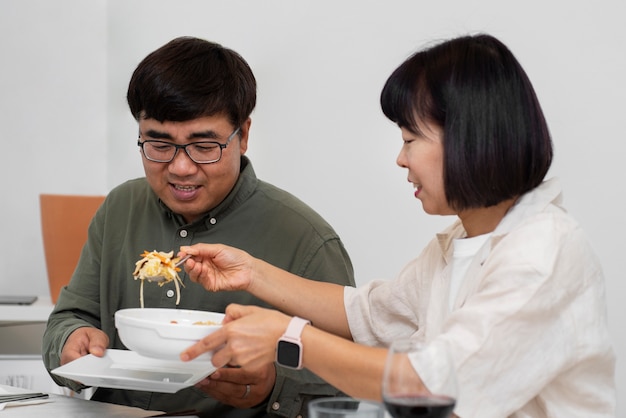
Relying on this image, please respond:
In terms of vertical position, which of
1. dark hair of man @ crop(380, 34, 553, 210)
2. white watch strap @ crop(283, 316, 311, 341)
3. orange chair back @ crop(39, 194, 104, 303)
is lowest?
orange chair back @ crop(39, 194, 104, 303)

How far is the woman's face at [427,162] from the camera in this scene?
5.76 feet

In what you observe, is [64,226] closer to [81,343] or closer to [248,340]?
[81,343]

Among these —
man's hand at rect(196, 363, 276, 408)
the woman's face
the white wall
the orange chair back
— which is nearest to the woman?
the woman's face

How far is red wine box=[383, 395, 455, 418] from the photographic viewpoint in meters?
1.27

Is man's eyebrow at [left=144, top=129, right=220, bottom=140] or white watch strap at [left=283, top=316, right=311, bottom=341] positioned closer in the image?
white watch strap at [left=283, top=316, right=311, bottom=341]

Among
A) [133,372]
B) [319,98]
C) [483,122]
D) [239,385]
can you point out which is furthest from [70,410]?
[319,98]

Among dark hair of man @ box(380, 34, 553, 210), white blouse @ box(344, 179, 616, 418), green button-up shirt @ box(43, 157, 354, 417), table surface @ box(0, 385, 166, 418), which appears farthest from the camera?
green button-up shirt @ box(43, 157, 354, 417)

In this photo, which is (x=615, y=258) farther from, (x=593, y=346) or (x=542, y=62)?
(x=593, y=346)

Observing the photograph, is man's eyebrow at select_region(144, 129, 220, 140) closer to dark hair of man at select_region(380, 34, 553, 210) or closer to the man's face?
the man's face

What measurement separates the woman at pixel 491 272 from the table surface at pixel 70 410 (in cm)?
44

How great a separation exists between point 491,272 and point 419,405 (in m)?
0.48

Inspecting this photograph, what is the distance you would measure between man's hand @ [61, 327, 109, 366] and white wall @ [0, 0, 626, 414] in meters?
1.62

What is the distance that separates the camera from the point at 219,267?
226cm

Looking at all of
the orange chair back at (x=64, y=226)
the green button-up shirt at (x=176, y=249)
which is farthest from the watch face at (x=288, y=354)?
the orange chair back at (x=64, y=226)
